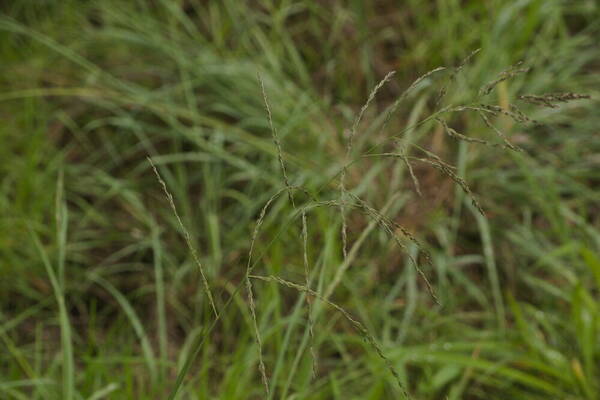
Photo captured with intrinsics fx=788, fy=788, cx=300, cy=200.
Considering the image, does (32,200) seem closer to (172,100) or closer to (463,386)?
(172,100)

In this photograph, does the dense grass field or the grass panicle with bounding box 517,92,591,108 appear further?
the dense grass field

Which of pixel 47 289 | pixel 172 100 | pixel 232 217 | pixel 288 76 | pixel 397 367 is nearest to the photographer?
pixel 397 367

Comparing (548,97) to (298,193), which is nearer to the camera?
(548,97)

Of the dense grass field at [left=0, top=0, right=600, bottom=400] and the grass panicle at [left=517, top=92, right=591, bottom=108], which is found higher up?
the grass panicle at [left=517, top=92, right=591, bottom=108]

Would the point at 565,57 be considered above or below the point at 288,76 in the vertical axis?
below

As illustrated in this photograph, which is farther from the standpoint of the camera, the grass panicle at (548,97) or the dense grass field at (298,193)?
the dense grass field at (298,193)

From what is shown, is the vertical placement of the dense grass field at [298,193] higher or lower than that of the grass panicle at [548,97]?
lower

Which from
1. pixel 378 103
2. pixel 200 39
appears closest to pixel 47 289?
pixel 200 39

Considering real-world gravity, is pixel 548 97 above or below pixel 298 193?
above
